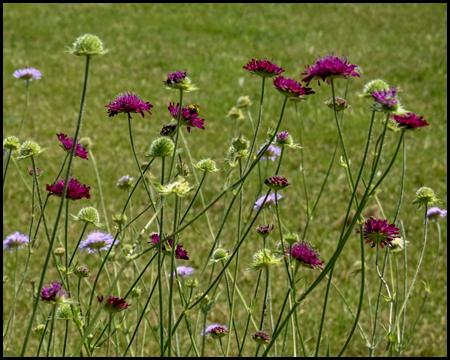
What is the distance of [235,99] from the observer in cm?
442

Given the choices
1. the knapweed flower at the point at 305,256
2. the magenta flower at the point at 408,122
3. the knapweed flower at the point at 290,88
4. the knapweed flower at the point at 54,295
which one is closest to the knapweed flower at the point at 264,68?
the knapweed flower at the point at 290,88

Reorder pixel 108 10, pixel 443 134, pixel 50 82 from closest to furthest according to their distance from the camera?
1. pixel 443 134
2. pixel 50 82
3. pixel 108 10

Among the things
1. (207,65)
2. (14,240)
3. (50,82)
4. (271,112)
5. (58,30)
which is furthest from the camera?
(58,30)

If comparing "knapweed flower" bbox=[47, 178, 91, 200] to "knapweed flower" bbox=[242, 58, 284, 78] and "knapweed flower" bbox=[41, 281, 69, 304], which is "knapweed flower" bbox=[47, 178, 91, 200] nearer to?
"knapweed flower" bbox=[41, 281, 69, 304]

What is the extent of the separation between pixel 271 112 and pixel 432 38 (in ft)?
9.91

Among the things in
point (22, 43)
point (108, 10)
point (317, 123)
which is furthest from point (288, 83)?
point (108, 10)

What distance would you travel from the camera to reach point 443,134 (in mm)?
3900

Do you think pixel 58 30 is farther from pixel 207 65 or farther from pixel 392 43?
pixel 392 43

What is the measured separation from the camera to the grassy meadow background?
2420 millimetres

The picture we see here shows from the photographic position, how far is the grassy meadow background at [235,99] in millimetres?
2420

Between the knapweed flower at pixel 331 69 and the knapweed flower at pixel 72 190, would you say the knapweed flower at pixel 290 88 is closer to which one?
the knapweed flower at pixel 331 69

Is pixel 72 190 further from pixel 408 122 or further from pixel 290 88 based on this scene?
pixel 408 122

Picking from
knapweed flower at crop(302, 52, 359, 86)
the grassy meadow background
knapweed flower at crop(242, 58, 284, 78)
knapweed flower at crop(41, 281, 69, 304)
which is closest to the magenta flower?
knapweed flower at crop(302, 52, 359, 86)

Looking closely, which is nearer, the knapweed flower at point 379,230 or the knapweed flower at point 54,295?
the knapweed flower at point 54,295
